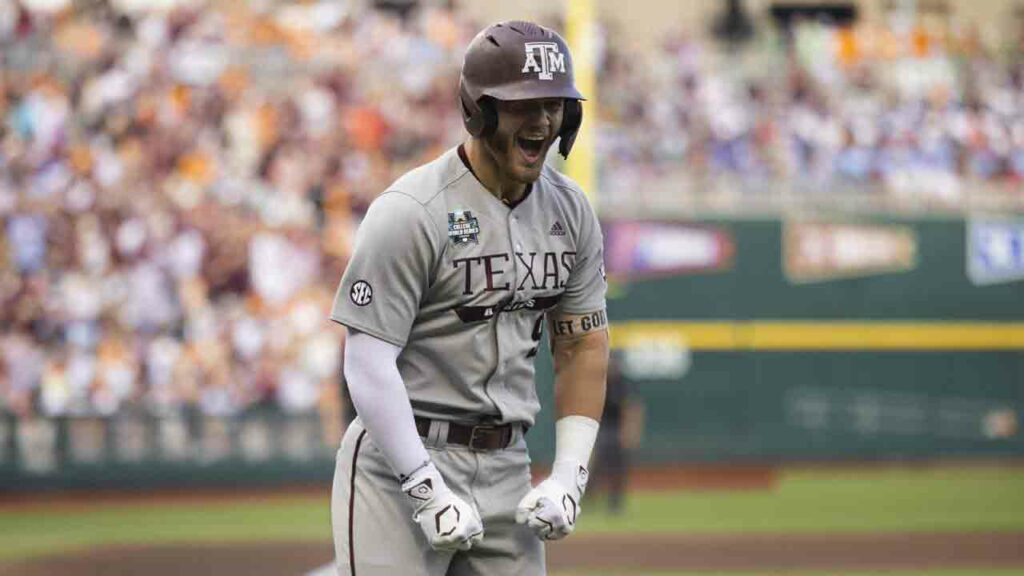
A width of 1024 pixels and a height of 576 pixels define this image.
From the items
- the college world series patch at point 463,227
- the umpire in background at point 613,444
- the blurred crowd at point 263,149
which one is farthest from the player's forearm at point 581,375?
the blurred crowd at point 263,149

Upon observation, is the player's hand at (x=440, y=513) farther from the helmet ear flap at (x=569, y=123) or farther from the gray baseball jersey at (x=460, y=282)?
the helmet ear flap at (x=569, y=123)

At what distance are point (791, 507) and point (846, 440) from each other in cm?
356

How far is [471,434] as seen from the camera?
3945mm

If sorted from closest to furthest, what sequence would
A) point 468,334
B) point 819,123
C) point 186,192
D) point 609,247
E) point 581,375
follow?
point 468,334 → point 581,375 → point 186,192 → point 609,247 → point 819,123

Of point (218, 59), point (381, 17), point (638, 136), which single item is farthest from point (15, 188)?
point (638, 136)

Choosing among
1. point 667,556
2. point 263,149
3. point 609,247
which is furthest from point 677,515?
point 263,149

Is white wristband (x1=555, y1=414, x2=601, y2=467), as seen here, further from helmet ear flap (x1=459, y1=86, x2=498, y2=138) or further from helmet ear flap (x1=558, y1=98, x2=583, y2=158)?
helmet ear flap (x1=459, y1=86, x2=498, y2=138)

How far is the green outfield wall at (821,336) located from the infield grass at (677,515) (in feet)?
3.46

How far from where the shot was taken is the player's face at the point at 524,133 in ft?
12.5

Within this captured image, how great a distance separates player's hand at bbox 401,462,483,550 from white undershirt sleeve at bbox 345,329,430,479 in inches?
1.3

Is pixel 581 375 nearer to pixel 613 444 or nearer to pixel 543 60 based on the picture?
pixel 543 60

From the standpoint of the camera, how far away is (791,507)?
1656cm

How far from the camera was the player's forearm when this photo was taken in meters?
4.18

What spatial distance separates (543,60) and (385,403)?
859 mm
